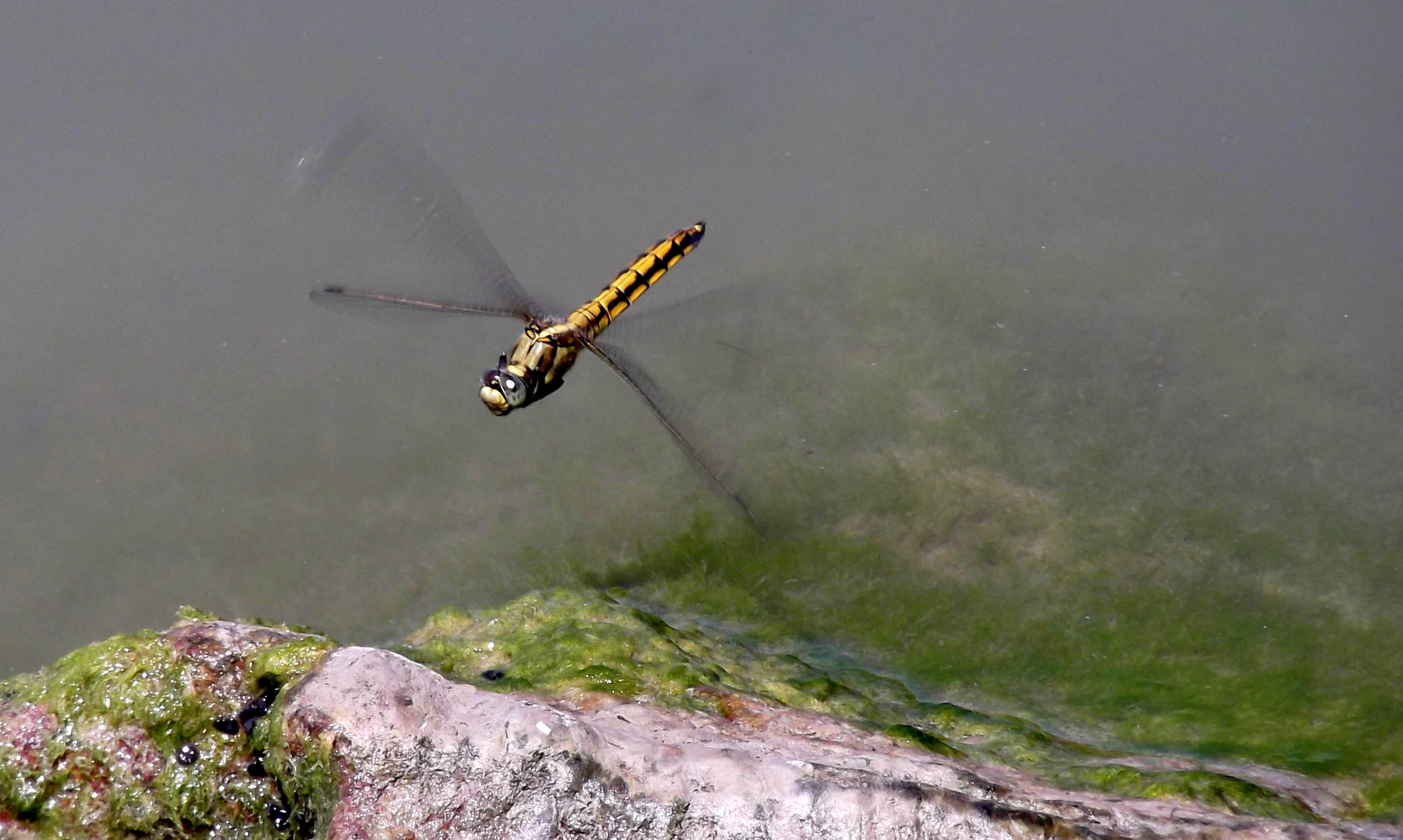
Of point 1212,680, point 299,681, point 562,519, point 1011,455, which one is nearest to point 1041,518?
point 1011,455

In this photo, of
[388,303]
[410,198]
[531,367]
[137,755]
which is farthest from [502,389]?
[137,755]

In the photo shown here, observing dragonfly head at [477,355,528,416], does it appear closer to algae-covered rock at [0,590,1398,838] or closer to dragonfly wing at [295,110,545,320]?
dragonfly wing at [295,110,545,320]

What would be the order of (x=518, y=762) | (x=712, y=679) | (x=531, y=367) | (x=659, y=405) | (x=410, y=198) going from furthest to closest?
(x=410, y=198) < (x=531, y=367) < (x=659, y=405) < (x=712, y=679) < (x=518, y=762)

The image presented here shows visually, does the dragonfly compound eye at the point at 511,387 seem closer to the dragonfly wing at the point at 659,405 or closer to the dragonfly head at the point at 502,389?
the dragonfly head at the point at 502,389

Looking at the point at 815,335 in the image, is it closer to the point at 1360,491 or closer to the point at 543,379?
the point at 543,379

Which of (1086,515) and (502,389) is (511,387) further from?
(1086,515)

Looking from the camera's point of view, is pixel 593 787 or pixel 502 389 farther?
pixel 502 389

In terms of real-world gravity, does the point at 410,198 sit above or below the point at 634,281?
below
